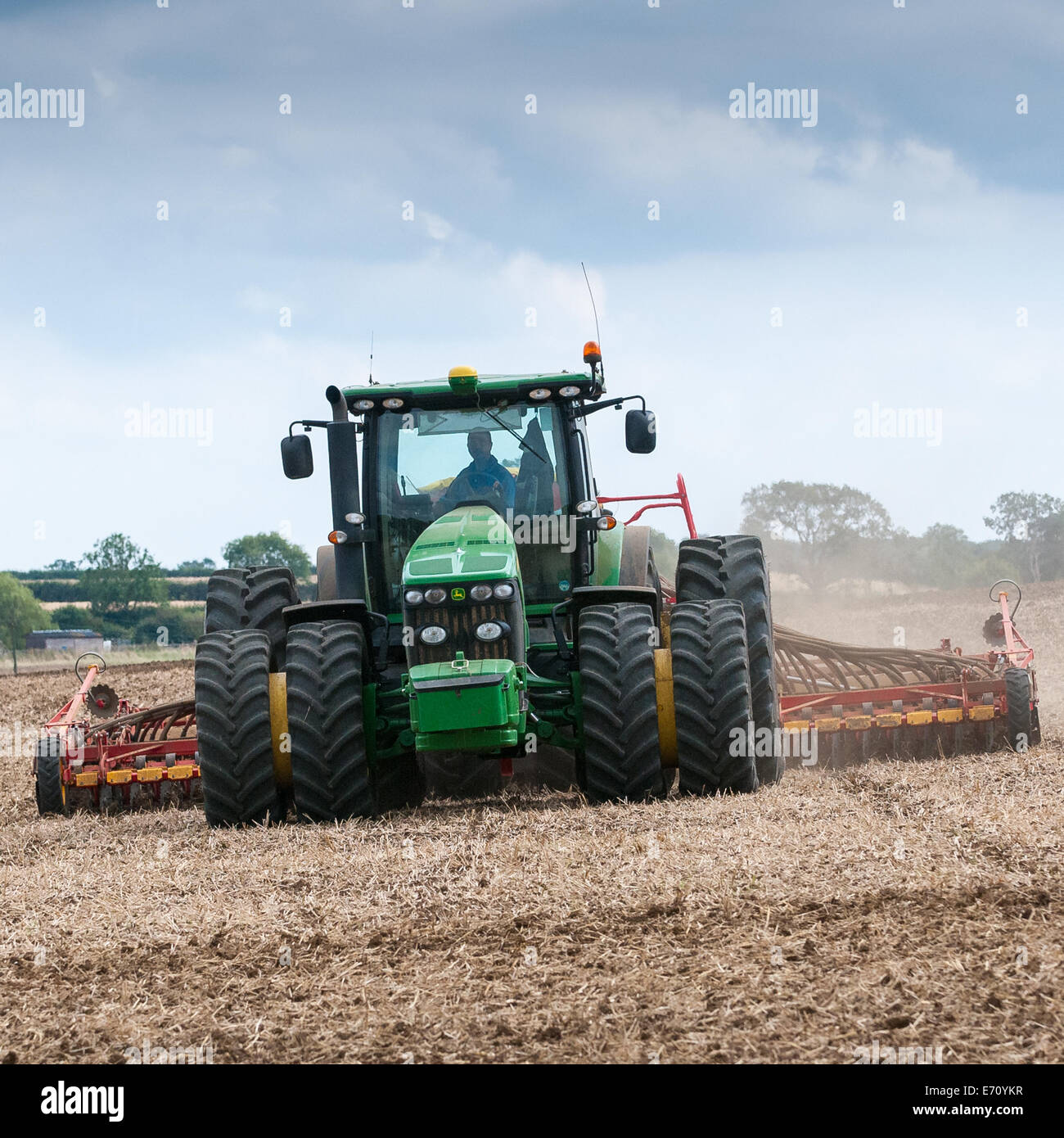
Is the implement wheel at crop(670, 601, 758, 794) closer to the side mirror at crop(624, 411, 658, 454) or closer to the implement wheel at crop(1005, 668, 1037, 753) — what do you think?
the side mirror at crop(624, 411, 658, 454)

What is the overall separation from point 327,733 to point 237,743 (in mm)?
553

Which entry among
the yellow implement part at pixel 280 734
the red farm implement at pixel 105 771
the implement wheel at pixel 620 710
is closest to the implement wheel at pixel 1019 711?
the implement wheel at pixel 620 710

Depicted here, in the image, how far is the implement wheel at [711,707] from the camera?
7.12 meters

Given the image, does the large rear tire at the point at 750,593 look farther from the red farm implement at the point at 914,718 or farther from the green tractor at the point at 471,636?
the red farm implement at the point at 914,718

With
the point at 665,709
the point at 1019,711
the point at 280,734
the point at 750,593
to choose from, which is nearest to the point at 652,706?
the point at 665,709

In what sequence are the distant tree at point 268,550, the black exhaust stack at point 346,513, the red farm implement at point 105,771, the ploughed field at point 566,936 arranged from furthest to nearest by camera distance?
the distant tree at point 268,550, the red farm implement at point 105,771, the black exhaust stack at point 346,513, the ploughed field at point 566,936

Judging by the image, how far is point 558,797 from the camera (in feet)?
25.5

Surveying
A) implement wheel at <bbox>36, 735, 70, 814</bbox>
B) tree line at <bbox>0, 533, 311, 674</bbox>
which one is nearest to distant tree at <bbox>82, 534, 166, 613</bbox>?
tree line at <bbox>0, 533, 311, 674</bbox>

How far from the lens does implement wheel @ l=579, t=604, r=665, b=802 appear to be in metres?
7.00

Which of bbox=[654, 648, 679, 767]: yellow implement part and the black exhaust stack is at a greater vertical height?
the black exhaust stack

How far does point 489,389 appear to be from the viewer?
7.97 m

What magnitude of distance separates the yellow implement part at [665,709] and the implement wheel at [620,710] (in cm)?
11

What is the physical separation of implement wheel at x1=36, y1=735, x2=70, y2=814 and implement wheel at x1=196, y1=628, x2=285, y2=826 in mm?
2345
